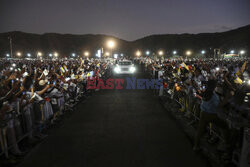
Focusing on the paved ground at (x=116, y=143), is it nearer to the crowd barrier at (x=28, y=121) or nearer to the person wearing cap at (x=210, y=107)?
the crowd barrier at (x=28, y=121)

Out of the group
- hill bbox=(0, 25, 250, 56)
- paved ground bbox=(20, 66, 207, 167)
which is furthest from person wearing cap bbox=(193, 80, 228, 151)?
hill bbox=(0, 25, 250, 56)

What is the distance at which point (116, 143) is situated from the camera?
5340mm

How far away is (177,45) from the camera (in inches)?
5955

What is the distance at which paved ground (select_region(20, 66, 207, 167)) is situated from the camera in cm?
439

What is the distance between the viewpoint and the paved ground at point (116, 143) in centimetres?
439

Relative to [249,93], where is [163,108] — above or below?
below

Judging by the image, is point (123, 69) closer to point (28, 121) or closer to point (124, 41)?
point (28, 121)

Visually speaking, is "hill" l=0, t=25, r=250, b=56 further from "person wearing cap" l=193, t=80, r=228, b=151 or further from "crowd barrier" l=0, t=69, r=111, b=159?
"person wearing cap" l=193, t=80, r=228, b=151

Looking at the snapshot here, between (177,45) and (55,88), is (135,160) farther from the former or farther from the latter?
(177,45)

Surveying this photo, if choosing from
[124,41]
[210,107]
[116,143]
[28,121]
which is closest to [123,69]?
[116,143]

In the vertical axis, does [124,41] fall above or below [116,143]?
above

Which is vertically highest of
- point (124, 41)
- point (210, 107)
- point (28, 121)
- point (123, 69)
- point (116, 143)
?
point (124, 41)

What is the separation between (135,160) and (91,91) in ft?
30.6

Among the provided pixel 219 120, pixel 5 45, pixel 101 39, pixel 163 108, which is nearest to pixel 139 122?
pixel 163 108
